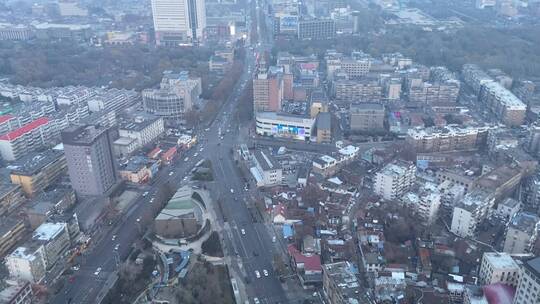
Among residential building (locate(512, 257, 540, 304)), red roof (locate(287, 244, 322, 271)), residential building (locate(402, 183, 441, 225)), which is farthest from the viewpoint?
residential building (locate(402, 183, 441, 225))

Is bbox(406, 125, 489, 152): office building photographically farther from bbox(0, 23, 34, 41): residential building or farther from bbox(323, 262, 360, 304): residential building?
bbox(0, 23, 34, 41): residential building

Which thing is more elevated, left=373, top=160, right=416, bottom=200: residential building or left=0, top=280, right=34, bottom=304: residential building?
left=373, top=160, right=416, bottom=200: residential building

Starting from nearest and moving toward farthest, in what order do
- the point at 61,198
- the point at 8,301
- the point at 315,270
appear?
1. the point at 8,301
2. the point at 315,270
3. the point at 61,198

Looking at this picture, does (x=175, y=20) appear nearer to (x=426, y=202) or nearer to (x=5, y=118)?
(x=5, y=118)

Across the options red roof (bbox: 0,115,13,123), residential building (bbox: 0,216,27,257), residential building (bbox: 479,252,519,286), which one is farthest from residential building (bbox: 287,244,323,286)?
red roof (bbox: 0,115,13,123)

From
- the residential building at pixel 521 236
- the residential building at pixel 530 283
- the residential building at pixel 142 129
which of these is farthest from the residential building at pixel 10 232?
the residential building at pixel 521 236

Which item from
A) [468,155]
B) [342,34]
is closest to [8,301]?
[468,155]

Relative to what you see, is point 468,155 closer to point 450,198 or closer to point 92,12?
point 450,198
